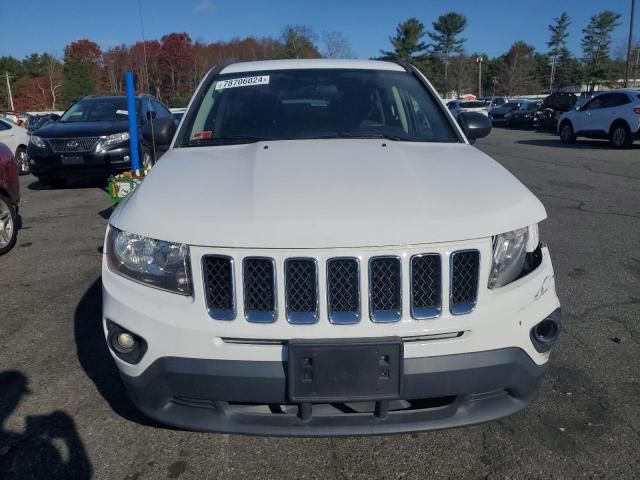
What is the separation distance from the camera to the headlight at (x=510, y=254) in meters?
2.13

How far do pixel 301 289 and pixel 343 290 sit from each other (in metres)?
0.15

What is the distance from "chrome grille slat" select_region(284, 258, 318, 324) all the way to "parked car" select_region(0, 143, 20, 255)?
4.96 metres

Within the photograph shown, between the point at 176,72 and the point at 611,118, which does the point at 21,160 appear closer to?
the point at 611,118

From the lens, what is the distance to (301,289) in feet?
6.53

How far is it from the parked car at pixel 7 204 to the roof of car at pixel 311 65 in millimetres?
3291

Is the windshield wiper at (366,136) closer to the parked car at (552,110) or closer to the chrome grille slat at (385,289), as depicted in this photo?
the chrome grille slat at (385,289)

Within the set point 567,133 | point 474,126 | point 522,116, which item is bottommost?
point 567,133

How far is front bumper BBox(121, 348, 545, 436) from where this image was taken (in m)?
2.00

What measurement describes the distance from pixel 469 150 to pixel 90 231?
5.17 m

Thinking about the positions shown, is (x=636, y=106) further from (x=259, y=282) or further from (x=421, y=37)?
(x=421, y=37)

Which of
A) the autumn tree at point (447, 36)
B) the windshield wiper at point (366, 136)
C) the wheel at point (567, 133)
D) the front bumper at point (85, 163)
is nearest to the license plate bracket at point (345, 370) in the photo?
the windshield wiper at point (366, 136)

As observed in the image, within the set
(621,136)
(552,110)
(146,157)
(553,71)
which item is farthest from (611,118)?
(553,71)

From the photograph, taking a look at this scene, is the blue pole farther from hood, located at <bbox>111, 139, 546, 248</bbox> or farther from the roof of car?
hood, located at <bbox>111, 139, 546, 248</bbox>

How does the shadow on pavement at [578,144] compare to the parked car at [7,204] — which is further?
the shadow on pavement at [578,144]
